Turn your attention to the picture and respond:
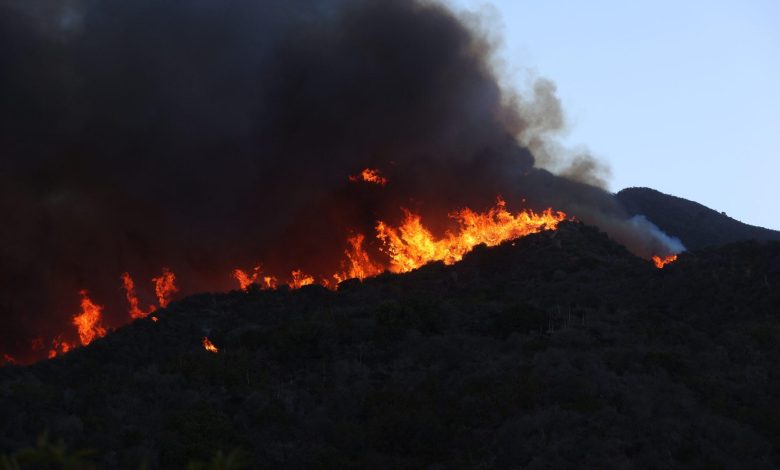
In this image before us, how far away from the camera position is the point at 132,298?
6159cm

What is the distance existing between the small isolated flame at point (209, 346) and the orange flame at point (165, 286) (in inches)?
755

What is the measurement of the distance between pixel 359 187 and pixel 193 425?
4584cm

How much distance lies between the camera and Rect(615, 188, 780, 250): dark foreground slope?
3605 inches

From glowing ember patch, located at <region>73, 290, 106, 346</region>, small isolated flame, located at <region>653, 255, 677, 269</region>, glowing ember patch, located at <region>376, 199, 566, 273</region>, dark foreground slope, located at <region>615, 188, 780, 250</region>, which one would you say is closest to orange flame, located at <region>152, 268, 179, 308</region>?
glowing ember patch, located at <region>73, 290, 106, 346</region>

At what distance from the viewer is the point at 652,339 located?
39.7 m

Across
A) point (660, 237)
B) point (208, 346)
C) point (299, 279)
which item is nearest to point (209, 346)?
point (208, 346)

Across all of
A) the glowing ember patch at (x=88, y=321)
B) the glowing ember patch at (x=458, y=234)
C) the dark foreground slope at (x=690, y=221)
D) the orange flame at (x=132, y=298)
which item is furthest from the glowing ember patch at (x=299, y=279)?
the dark foreground slope at (x=690, y=221)

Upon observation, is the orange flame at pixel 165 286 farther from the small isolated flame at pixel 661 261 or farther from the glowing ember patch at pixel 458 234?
the small isolated flame at pixel 661 261

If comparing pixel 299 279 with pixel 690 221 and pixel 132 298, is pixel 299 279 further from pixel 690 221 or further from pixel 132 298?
pixel 690 221

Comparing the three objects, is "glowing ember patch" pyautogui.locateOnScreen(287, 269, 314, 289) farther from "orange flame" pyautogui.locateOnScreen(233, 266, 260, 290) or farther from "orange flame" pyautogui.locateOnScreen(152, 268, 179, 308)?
"orange flame" pyautogui.locateOnScreen(152, 268, 179, 308)

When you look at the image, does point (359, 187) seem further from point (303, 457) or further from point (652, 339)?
point (303, 457)

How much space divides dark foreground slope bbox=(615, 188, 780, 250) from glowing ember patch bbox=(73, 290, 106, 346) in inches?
2365

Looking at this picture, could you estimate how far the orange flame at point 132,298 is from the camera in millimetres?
60406

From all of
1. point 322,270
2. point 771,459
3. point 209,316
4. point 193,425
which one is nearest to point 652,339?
point 771,459
